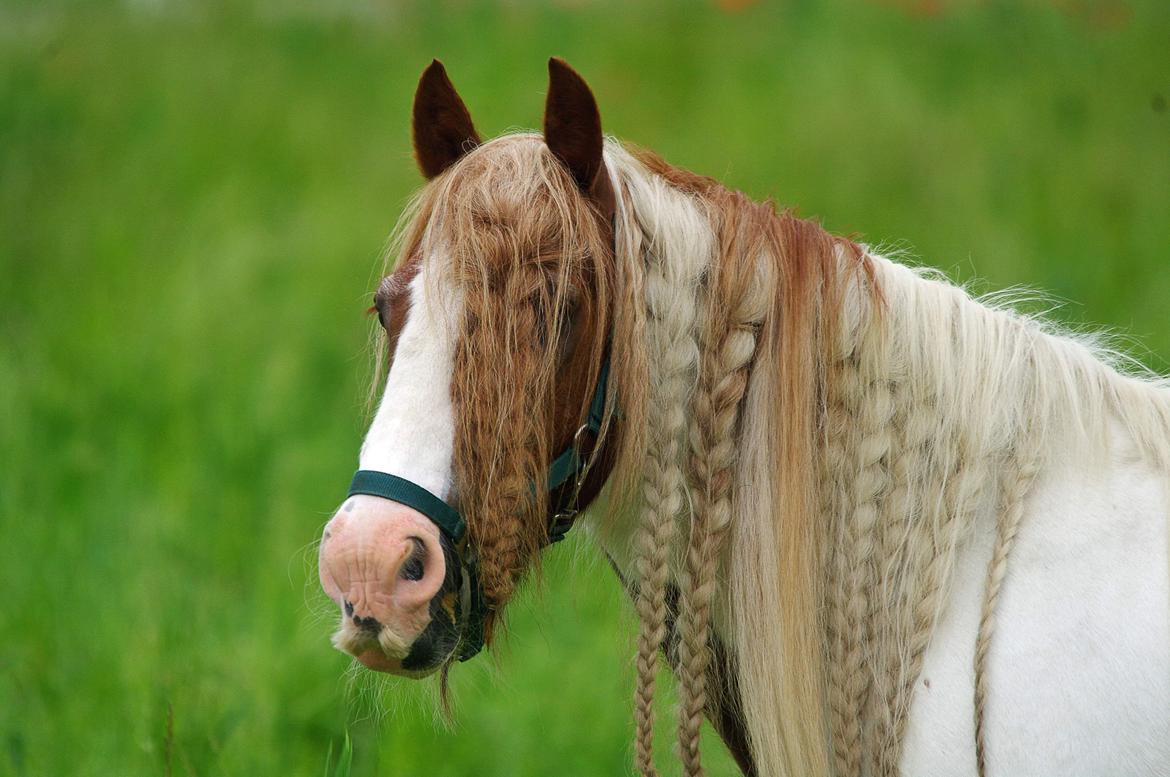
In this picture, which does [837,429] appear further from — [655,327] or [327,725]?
[327,725]

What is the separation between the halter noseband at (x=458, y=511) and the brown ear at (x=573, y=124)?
0.33 metres

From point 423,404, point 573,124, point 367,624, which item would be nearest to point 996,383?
point 573,124

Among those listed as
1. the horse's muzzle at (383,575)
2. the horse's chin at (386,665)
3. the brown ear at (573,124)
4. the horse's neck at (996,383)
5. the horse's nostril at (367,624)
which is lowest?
the horse's chin at (386,665)

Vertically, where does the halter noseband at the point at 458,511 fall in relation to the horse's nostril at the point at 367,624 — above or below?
above

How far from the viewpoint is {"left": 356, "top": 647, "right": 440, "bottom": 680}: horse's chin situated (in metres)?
1.60

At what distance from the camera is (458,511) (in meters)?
1.60

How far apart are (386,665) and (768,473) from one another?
705 millimetres

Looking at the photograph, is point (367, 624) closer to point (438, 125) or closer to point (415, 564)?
point (415, 564)

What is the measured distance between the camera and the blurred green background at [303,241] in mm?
3354

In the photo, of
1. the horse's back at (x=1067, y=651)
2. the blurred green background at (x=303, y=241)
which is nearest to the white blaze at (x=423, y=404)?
the blurred green background at (x=303, y=241)

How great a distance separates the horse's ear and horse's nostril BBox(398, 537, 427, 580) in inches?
31.6

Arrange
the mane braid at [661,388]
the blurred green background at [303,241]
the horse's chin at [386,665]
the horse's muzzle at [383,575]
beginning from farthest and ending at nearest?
the blurred green background at [303,241] < the mane braid at [661,388] < the horse's chin at [386,665] < the horse's muzzle at [383,575]

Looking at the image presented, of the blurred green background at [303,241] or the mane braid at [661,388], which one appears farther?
the blurred green background at [303,241]

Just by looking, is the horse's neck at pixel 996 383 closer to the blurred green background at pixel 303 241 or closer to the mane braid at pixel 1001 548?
the mane braid at pixel 1001 548
